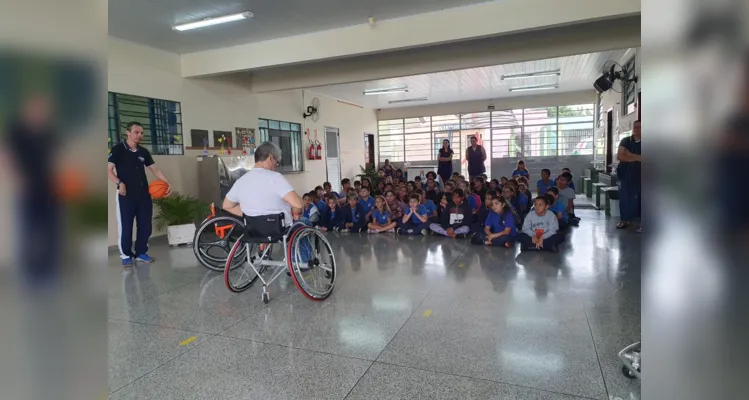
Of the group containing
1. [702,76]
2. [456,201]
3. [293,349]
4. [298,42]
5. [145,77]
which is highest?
[298,42]

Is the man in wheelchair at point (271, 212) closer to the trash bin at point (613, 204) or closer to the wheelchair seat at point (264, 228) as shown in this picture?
the wheelchair seat at point (264, 228)

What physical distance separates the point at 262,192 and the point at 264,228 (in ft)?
0.87

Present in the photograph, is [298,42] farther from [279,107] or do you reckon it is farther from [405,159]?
[405,159]

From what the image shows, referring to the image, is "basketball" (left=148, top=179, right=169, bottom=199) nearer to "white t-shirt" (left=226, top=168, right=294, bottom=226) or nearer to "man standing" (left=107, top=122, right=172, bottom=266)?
"man standing" (left=107, top=122, right=172, bottom=266)

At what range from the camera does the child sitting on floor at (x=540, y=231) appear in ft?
15.3

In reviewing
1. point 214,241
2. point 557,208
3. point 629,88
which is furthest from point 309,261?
point 629,88

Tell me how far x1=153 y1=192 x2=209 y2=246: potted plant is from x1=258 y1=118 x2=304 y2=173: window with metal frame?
2.87 meters

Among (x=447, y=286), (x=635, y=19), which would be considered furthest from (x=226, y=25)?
(x=635, y=19)

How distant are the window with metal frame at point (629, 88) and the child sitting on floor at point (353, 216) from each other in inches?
171

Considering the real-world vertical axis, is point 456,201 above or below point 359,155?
below

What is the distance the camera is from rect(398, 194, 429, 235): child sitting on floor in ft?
19.6

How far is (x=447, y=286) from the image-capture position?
354cm

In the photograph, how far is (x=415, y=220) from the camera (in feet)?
Result: 19.9

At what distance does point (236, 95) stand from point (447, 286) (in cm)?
596
